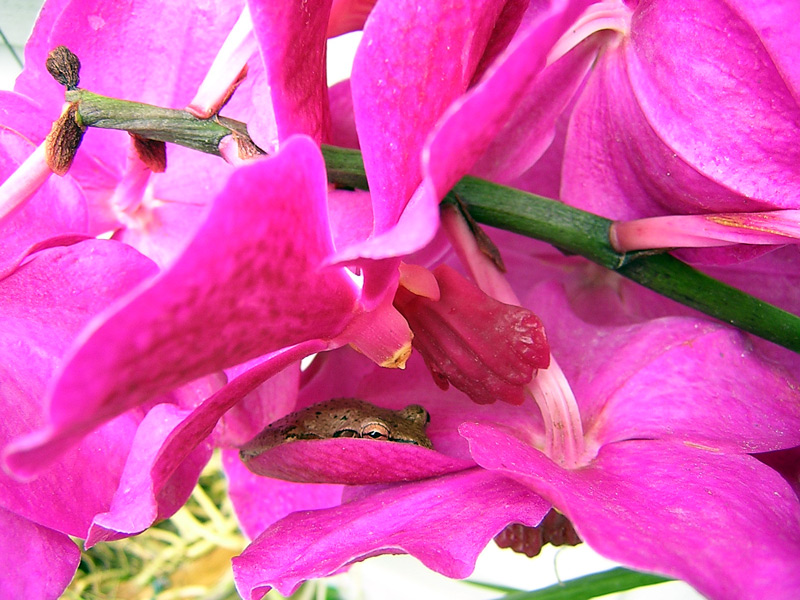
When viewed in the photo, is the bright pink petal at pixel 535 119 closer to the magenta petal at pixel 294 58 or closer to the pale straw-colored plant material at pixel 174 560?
the magenta petal at pixel 294 58

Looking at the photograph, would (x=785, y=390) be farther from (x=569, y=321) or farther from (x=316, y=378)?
(x=316, y=378)

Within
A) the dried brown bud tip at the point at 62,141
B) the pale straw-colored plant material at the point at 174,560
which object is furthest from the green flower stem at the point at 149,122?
the pale straw-colored plant material at the point at 174,560

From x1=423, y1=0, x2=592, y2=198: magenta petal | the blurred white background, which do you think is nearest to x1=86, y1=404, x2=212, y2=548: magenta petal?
x1=423, y1=0, x2=592, y2=198: magenta petal

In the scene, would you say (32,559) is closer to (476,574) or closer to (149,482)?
(149,482)

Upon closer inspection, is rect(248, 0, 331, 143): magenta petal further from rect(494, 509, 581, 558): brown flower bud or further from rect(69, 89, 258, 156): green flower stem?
rect(494, 509, 581, 558): brown flower bud

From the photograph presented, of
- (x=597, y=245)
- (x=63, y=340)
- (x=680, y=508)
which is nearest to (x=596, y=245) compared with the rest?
(x=597, y=245)
